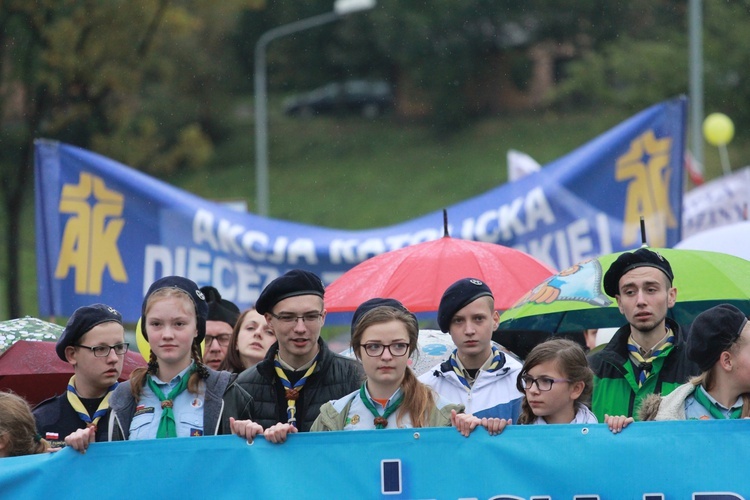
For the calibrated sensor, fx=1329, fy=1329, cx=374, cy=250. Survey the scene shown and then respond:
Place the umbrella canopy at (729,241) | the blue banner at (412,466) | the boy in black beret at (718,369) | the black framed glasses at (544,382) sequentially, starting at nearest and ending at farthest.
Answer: the blue banner at (412,466)
the boy in black beret at (718,369)
the black framed glasses at (544,382)
the umbrella canopy at (729,241)

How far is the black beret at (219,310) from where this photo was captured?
274 inches

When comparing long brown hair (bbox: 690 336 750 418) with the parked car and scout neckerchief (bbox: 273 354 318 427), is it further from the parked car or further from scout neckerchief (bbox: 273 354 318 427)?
the parked car

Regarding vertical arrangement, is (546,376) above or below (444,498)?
above

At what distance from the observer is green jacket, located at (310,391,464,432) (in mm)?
4648

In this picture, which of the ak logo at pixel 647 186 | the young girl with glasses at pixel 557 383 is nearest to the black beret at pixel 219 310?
the young girl with glasses at pixel 557 383

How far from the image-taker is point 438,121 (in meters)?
49.0

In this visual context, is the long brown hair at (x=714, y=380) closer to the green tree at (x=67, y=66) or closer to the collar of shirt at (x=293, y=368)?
the collar of shirt at (x=293, y=368)

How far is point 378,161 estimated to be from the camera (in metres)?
46.2

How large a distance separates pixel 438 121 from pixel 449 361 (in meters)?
44.0

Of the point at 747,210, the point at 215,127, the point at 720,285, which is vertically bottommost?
the point at 720,285

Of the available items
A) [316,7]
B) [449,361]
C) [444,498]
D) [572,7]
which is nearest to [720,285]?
[449,361]

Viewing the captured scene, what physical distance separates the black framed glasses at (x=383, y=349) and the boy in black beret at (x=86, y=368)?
1042mm

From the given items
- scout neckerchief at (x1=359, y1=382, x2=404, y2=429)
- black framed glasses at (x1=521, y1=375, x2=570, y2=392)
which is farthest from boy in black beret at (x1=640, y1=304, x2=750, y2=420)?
scout neckerchief at (x1=359, y1=382, x2=404, y2=429)

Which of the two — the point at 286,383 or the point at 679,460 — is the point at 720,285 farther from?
the point at 286,383
